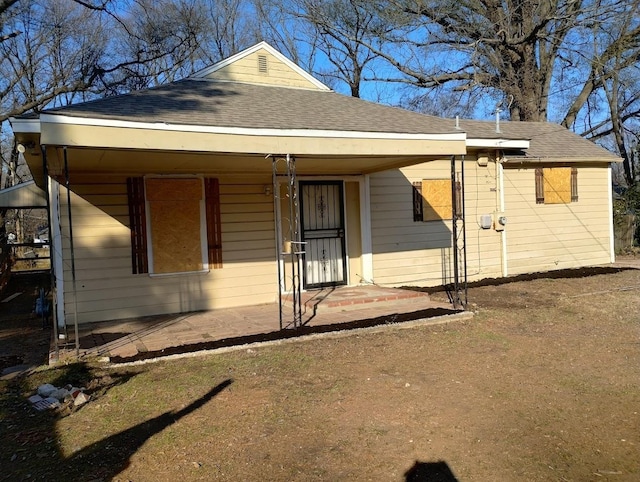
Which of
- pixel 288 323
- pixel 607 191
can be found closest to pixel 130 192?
pixel 288 323

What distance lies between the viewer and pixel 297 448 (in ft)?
11.5

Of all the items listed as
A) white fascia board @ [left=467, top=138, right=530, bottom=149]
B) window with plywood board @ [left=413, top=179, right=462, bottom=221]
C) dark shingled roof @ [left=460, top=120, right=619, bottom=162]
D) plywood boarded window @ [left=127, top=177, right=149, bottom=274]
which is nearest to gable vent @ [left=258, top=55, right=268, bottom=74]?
plywood boarded window @ [left=127, top=177, right=149, bottom=274]

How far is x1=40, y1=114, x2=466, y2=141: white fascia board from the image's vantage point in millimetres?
5204

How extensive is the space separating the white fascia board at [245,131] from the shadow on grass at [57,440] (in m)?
2.51

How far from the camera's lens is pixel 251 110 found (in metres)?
7.14

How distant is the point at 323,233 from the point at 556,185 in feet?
19.6

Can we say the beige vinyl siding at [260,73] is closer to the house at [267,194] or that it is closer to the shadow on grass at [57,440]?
the house at [267,194]

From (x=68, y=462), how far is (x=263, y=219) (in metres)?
5.91

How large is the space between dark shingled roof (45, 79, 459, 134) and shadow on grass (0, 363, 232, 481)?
2.69 metres

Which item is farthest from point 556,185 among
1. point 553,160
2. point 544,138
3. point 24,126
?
point 24,126

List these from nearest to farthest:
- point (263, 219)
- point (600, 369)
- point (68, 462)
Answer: point (68, 462) < point (600, 369) < point (263, 219)

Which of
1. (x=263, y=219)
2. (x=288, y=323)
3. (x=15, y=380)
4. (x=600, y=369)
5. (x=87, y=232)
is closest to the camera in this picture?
(x=600, y=369)

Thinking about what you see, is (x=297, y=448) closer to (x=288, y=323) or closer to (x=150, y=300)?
(x=288, y=323)

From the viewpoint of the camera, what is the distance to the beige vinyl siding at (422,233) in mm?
10016
